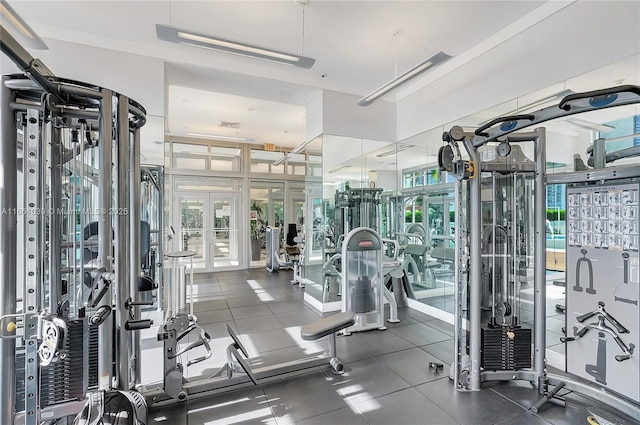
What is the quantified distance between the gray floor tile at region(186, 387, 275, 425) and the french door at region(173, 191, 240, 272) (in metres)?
5.97

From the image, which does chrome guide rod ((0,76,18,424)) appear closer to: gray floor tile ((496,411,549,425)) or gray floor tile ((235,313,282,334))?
gray floor tile ((235,313,282,334))

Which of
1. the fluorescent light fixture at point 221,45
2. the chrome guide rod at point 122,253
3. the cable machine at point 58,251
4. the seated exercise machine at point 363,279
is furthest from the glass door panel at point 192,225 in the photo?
the chrome guide rod at point 122,253

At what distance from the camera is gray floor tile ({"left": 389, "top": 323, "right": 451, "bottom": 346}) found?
3.68m

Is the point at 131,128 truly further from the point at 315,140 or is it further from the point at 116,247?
the point at 315,140

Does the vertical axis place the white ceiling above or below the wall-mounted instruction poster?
above

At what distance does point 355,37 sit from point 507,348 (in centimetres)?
380

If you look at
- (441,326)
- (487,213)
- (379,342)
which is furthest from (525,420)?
(441,326)

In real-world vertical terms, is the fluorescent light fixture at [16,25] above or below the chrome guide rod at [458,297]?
above

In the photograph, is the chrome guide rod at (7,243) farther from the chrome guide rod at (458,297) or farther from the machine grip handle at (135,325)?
the chrome guide rod at (458,297)

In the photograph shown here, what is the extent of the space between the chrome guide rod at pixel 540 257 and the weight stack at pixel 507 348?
0.08m

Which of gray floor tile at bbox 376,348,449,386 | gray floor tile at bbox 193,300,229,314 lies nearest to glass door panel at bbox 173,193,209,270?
gray floor tile at bbox 193,300,229,314

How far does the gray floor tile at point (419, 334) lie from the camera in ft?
12.1

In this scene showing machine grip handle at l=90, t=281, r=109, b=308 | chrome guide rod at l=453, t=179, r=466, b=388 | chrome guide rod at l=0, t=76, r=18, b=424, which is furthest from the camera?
chrome guide rod at l=453, t=179, r=466, b=388

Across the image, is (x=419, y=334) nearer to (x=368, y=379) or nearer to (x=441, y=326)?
(x=441, y=326)
